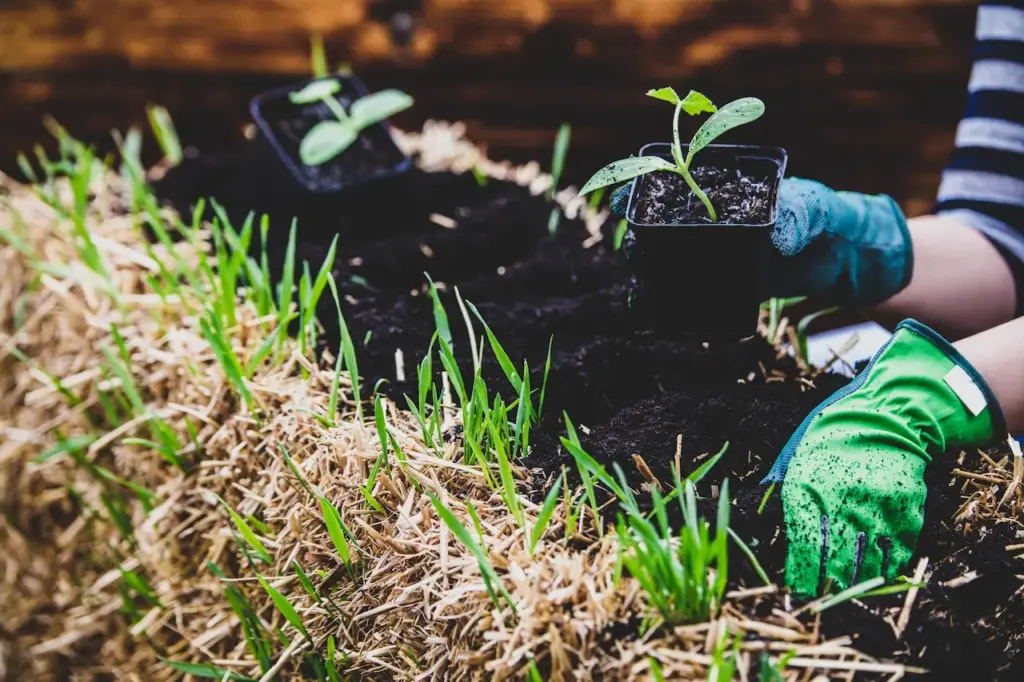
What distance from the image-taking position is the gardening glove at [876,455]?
86 centimetres

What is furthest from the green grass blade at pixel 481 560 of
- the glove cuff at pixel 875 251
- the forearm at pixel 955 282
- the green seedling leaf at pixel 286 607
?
the forearm at pixel 955 282

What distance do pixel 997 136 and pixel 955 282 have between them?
0.23 meters

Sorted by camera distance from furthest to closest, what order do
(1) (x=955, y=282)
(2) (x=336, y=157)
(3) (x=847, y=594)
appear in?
(2) (x=336, y=157) < (1) (x=955, y=282) < (3) (x=847, y=594)

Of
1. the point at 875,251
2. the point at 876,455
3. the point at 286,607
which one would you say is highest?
the point at 875,251

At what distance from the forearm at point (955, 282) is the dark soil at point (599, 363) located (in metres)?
0.23

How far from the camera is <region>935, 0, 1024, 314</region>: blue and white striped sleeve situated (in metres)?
1.25

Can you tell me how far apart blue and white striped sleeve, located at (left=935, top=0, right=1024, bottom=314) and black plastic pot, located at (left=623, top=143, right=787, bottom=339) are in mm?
466

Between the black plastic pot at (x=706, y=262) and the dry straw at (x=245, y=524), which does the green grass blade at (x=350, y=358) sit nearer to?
the dry straw at (x=245, y=524)

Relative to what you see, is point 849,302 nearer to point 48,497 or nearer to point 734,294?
point 734,294

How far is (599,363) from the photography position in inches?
44.9

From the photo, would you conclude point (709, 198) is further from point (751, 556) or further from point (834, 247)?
point (751, 556)

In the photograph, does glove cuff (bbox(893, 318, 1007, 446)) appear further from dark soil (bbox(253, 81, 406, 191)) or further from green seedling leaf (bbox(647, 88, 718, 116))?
dark soil (bbox(253, 81, 406, 191))

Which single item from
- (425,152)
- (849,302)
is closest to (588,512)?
(849,302)

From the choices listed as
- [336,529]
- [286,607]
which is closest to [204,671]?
[286,607]
